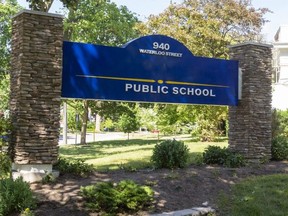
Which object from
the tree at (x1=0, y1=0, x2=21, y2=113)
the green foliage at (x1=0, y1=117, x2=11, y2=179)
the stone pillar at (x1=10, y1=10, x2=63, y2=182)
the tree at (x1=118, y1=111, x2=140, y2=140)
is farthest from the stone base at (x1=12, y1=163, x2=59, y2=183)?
the tree at (x1=118, y1=111, x2=140, y2=140)

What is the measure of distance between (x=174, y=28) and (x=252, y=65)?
10.6m

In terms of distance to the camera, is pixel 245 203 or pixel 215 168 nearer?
pixel 245 203

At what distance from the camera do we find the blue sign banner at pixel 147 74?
8.38 m

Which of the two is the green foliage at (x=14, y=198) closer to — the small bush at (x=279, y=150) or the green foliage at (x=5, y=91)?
the small bush at (x=279, y=150)

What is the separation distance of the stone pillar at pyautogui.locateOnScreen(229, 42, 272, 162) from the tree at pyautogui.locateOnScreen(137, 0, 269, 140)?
9154 millimetres

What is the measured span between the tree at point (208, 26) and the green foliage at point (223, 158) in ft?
32.6

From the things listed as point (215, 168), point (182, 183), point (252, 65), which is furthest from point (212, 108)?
point (182, 183)

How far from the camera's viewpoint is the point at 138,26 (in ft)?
74.2

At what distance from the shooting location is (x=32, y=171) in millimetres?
7438

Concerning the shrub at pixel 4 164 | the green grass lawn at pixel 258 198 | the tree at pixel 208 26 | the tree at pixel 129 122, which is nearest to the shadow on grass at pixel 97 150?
the tree at pixel 208 26

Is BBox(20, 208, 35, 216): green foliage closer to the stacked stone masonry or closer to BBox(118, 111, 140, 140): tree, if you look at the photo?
the stacked stone masonry

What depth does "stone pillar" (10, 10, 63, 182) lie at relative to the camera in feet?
24.4

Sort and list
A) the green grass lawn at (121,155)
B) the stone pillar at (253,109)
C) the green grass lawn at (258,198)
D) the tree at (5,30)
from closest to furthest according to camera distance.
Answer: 1. the green grass lawn at (258,198)
2. the stone pillar at (253,109)
3. the green grass lawn at (121,155)
4. the tree at (5,30)

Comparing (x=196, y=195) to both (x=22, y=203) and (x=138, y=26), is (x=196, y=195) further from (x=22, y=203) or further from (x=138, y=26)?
(x=138, y=26)
